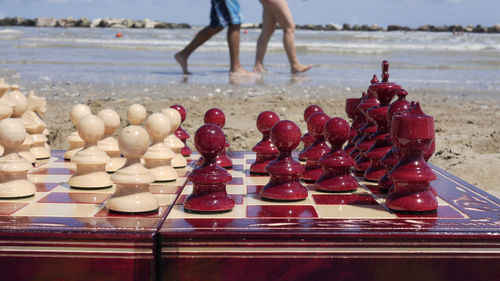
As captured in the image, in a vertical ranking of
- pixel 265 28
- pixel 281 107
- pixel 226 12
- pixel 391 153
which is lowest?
pixel 281 107

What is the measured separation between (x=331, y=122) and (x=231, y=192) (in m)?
0.33

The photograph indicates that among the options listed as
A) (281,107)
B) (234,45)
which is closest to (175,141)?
(281,107)

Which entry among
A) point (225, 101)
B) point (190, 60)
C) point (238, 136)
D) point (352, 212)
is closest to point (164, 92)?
point (225, 101)

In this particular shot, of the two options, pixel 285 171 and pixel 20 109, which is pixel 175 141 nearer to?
pixel 20 109

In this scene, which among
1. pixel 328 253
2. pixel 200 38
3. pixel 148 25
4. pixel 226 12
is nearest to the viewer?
pixel 328 253

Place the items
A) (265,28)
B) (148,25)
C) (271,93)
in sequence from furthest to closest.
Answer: (148,25), (265,28), (271,93)

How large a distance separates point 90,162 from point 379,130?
81cm

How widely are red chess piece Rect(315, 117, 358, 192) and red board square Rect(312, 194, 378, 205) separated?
33mm

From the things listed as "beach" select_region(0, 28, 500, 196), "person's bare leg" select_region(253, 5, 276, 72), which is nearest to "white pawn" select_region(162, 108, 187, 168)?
"beach" select_region(0, 28, 500, 196)

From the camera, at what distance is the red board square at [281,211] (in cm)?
122

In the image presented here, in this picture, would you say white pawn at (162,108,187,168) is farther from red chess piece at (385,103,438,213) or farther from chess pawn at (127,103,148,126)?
red chess piece at (385,103,438,213)

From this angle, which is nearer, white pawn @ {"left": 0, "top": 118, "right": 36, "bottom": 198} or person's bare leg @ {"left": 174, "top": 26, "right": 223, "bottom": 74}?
white pawn @ {"left": 0, "top": 118, "right": 36, "bottom": 198}

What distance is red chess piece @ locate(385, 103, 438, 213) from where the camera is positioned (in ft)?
4.02

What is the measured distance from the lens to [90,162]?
57.2 inches
